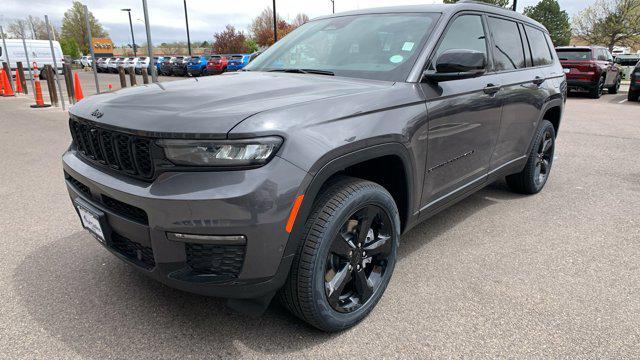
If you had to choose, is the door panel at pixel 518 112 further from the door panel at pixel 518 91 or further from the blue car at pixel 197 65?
the blue car at pixel 197 65

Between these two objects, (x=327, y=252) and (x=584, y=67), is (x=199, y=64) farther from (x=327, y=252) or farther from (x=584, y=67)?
(x=327, y=252)

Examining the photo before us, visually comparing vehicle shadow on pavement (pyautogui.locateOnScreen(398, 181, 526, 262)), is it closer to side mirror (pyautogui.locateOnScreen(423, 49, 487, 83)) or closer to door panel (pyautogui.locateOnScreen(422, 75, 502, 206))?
door panel (pyautogui.locateOnScreen(422, 75, 502, 206))

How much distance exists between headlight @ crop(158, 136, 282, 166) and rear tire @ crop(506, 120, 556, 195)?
11.2 ft

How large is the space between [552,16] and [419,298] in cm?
5641

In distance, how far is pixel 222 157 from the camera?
183cm

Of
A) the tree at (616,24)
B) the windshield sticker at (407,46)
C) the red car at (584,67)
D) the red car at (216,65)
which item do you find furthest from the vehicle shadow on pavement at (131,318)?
the tree at (616,24)

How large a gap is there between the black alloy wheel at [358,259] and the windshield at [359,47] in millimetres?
881

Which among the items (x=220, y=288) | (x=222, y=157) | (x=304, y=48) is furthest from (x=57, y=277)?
(x=304, y=48)

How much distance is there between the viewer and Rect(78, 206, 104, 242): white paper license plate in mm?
2232

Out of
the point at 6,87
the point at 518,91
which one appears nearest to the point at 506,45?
the point at 518,91

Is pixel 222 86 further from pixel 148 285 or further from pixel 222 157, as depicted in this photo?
pixel 148 285

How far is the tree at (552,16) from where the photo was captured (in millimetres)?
48281

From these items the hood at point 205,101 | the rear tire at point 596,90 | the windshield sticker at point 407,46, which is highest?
the windshield sticker at point 407,46

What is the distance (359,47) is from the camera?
297 centimetres
